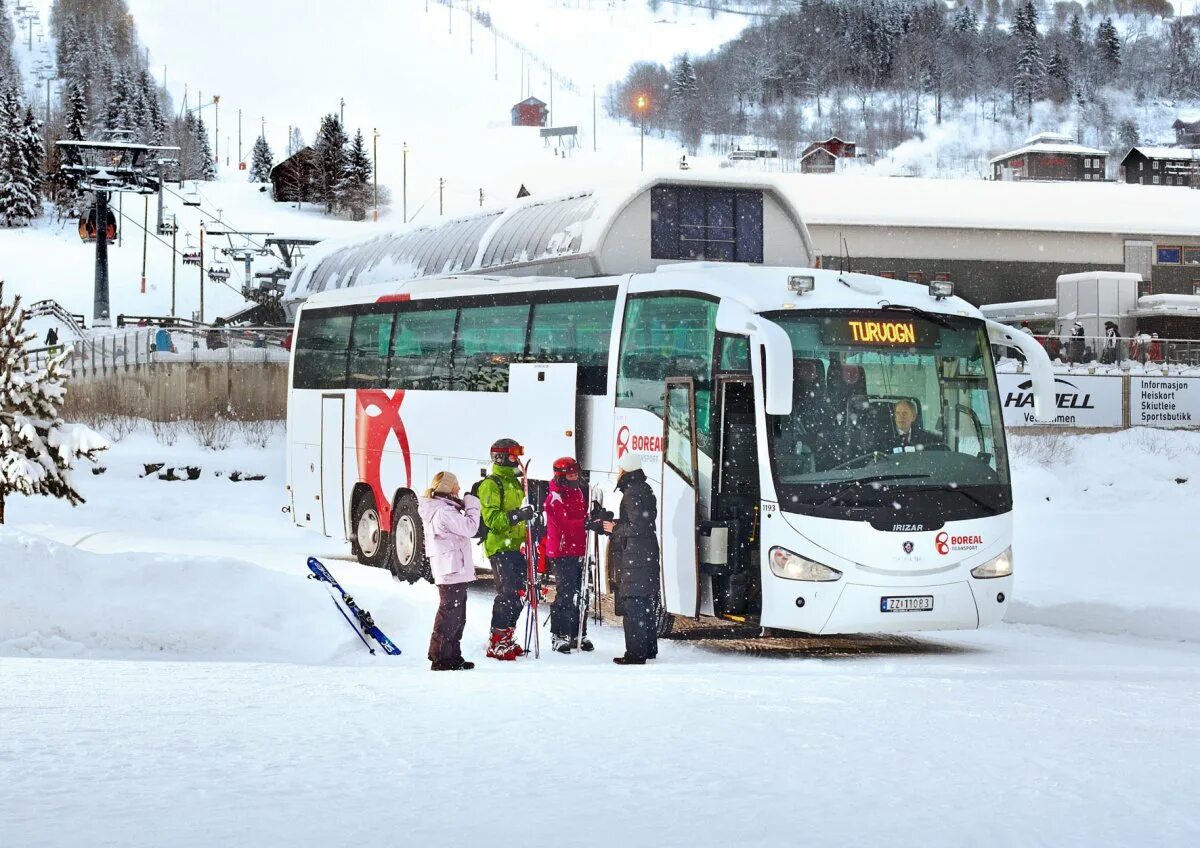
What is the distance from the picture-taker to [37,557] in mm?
14516

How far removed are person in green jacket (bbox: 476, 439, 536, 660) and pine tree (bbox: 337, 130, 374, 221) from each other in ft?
426

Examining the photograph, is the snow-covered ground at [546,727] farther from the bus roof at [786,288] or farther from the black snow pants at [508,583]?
the bus roof at [786,288]

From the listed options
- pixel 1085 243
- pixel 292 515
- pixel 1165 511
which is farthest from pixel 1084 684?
pixel 1085 243

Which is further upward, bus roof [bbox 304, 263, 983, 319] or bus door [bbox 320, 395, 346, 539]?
→ bus roof [bbox 304, 263, 983, 319]

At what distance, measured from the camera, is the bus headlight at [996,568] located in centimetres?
1283

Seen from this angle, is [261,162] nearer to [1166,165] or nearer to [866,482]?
[1166,165]

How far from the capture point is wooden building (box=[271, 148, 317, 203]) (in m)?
146

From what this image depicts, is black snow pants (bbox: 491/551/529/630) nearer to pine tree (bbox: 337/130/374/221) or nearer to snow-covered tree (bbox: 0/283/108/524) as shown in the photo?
snow-covered tree (bbox: 0/283/108/524)

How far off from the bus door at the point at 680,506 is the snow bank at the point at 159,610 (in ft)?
9.10

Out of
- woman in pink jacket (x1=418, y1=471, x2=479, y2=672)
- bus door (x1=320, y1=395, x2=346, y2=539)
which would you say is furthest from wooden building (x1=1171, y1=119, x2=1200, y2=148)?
woman in pink jacket (x1=418, y1=471, x2=479, y2=672)

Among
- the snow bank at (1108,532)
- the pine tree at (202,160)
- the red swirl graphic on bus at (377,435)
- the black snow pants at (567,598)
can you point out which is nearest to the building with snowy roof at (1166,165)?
the snow bank at (1108,532)

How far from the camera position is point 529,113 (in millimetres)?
188375

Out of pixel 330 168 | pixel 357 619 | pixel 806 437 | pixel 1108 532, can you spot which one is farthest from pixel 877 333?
pixel 330 168

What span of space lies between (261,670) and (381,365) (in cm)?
833
